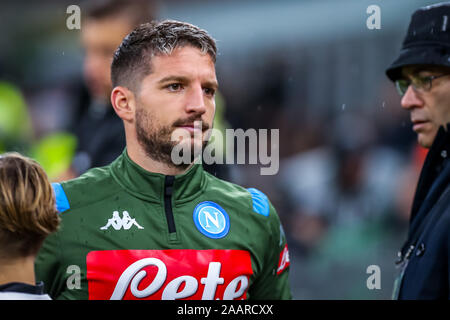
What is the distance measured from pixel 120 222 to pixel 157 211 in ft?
0.48

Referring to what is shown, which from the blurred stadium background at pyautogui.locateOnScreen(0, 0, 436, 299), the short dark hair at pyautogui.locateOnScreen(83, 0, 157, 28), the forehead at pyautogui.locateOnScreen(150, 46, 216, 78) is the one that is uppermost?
the short dark hair at pyautogui.locateOnScreen(83, 0, 157, 28)

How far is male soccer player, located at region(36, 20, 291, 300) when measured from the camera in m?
2.38

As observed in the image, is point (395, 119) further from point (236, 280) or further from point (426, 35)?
point (236, 280)

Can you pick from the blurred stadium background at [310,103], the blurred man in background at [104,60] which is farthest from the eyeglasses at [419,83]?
the blurred stadium background at [310,103]

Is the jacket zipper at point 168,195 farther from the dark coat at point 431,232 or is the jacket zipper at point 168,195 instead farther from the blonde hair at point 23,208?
the dark coat at point 431,232

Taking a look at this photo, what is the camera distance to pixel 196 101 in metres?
2.47

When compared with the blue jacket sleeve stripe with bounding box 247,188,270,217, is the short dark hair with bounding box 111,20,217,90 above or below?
above

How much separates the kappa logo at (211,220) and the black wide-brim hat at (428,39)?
1.03m

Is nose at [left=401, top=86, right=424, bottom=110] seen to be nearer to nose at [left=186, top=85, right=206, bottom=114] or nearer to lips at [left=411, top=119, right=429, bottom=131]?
lips at [left=411, top=119, right=429, bottom=131]

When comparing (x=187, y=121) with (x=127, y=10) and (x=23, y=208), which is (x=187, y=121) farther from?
(x=127, y=10)

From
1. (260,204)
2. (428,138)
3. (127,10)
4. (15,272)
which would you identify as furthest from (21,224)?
(127,10)

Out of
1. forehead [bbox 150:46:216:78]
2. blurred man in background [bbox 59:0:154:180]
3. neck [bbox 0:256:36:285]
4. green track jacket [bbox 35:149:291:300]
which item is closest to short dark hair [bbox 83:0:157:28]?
blurred man in background [bbox 59:0:154:180]

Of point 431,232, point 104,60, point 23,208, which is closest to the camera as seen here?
point 23,208

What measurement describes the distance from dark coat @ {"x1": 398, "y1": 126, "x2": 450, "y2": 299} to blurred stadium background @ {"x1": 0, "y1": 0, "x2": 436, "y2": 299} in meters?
4.71
